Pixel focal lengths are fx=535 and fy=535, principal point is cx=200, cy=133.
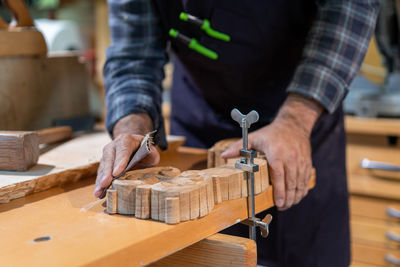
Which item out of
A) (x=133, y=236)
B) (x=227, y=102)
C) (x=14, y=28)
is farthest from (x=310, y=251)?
(x=14, y=28)

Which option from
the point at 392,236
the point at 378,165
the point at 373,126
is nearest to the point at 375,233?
the point at 392,236

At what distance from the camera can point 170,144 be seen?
1174 mm

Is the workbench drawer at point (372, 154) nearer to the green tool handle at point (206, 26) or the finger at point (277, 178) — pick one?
the green tool handle at point (206, 26)

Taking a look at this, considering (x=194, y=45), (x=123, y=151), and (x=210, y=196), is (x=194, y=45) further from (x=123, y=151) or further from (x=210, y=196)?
(x=210, y=196)

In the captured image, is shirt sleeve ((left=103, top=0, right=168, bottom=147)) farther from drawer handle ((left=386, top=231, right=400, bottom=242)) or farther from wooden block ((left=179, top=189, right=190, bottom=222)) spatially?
drawer handle ((left=386, top=231, right=400, bottom=242))

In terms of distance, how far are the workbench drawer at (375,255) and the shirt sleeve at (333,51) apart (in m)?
0.87

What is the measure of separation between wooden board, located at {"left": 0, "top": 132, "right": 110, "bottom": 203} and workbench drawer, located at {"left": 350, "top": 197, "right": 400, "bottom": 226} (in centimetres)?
103

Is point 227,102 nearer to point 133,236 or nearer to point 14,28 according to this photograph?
point 14,28

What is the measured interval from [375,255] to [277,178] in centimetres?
107

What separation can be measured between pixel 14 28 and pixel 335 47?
73 centimetres

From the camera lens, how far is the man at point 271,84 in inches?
41.1

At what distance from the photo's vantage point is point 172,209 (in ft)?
2.17

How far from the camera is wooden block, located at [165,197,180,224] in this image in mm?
660

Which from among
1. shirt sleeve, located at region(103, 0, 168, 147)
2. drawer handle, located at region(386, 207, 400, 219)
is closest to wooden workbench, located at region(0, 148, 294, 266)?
shirt sleeve, located at region(103, 0, 168, 147)
